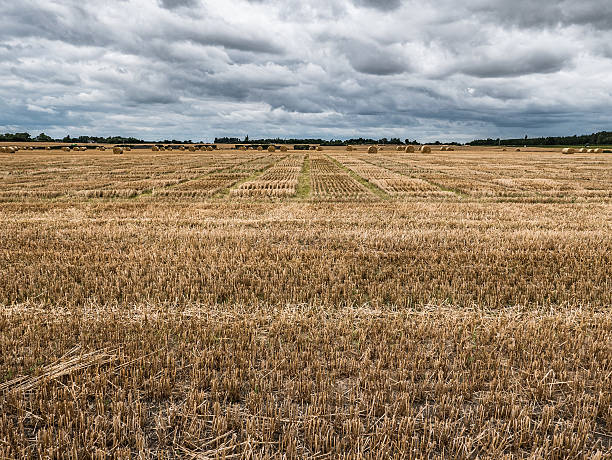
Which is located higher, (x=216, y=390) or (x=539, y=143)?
(x=539, y=143)

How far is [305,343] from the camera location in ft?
18.2

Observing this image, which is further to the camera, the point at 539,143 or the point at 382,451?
the point at 539,143

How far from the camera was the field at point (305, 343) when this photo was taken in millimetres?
3764

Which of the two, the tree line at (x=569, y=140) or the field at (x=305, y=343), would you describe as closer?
the field at (x=305, y=343)

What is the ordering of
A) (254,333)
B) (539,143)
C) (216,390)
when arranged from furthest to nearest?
1. (539,143)
2. (254,333)
3. (216,390)

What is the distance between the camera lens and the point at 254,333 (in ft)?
18.7

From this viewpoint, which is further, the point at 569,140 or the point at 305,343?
the point at 569,140

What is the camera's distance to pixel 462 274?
28.6 feet

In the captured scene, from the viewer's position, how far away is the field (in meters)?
3.76

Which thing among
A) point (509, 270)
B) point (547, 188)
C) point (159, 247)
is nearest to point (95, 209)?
point (159, 247)

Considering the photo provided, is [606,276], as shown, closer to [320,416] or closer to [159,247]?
[320,416]

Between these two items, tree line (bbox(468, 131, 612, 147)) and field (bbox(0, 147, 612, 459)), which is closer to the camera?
field (bbox(0, 147, 612, 459))

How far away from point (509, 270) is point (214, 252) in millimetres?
6716

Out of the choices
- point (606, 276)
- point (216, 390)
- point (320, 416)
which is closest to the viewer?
point (320, 416)
